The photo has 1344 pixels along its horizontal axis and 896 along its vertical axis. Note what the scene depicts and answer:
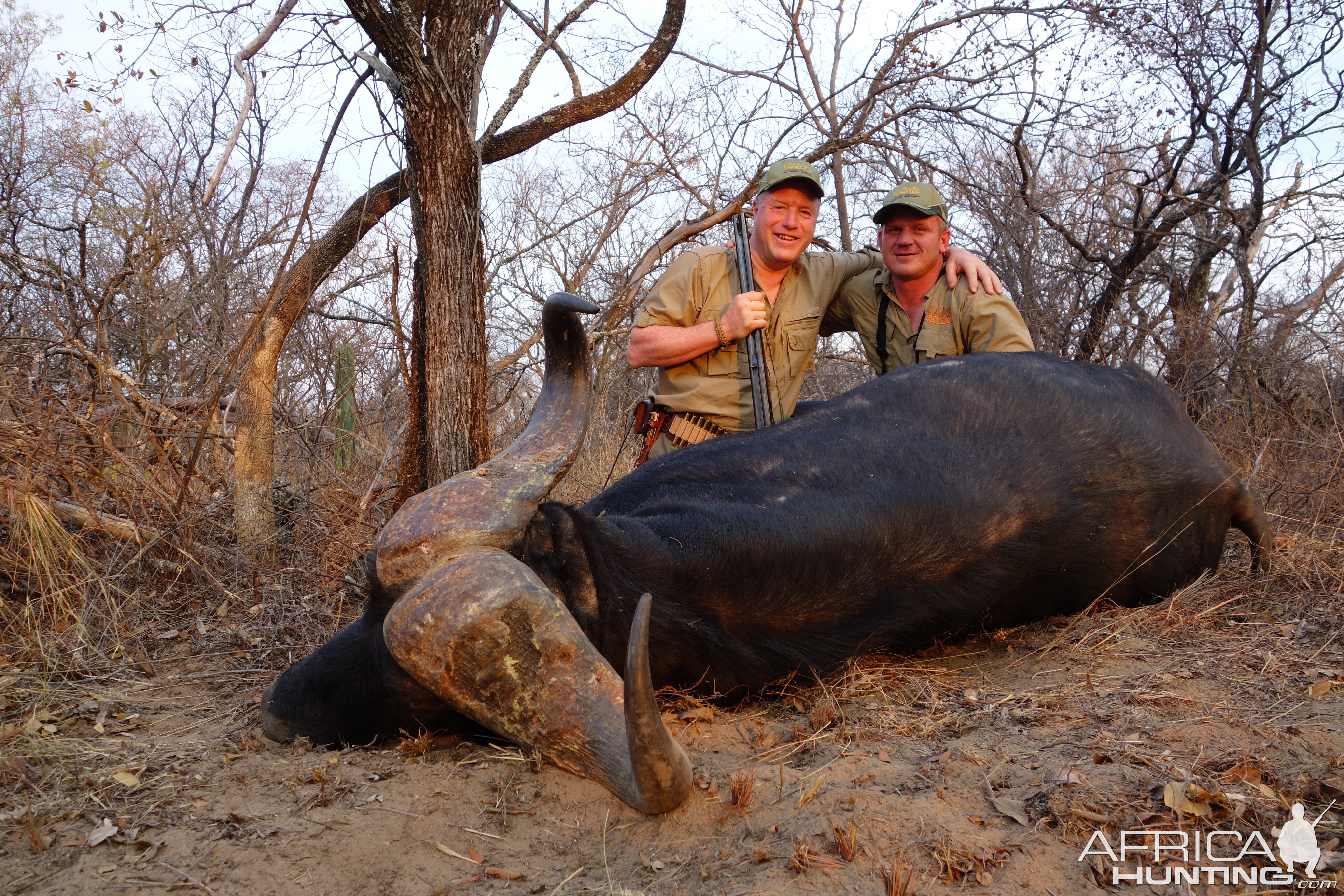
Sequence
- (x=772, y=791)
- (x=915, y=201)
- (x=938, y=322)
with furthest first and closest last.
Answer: (x=938, y=322) < (x=915, y=201) < (x=772, y=791)

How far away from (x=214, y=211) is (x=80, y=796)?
7770 mm

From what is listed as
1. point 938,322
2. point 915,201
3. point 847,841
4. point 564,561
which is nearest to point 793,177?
point 915,201

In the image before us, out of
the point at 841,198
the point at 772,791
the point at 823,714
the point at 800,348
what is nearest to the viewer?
the point at 772,791

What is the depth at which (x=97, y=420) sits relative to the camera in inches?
163

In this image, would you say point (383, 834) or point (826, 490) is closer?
point (383, 834)

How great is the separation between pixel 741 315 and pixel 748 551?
1854 millimetres

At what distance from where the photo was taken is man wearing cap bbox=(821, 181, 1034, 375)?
422cm

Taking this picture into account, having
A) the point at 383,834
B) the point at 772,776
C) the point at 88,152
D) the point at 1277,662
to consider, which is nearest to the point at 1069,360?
the point at 1277,662

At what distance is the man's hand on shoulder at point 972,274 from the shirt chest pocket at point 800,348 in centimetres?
73

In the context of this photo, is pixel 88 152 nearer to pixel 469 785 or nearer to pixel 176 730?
pixel 176 730

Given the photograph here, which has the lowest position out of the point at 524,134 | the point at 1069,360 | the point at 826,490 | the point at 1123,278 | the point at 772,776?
the point at 772,776

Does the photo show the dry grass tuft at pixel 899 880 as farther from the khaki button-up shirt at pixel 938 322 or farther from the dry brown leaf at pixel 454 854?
the khaki button-up shirt at pixel 938 322

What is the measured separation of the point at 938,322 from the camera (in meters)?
4.40

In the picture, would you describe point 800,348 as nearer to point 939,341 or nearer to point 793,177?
point 939,341
